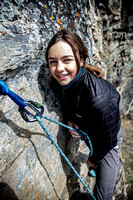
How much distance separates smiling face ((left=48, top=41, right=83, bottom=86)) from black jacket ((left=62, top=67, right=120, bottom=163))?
0.11 m

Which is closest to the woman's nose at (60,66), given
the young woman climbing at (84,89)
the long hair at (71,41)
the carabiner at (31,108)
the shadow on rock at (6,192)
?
the young woman climbing at (84,89)

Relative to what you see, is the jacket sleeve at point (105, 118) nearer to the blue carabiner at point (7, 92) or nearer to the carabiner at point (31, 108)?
the carabiner at point (31, 108)

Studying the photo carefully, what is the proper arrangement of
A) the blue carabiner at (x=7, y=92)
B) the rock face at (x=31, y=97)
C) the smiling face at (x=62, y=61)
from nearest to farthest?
the blue carabiner at (x=7, y=92) < the rock face at (x=31, y=97) < the smiling face at (x=62, y=61)

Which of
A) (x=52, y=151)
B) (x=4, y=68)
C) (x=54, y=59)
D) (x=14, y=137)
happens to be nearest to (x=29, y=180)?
(x=52, y=151)

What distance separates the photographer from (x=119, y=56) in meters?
5.51

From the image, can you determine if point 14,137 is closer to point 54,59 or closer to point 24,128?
point 24,128

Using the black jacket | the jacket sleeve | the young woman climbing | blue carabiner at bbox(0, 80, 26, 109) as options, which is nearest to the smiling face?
the young woman climbing

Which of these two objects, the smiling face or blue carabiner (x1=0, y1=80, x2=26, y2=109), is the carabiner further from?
the smiling face

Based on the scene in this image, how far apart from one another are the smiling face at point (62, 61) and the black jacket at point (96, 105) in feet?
0.38

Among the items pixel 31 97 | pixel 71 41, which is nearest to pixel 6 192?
pixel 31 97

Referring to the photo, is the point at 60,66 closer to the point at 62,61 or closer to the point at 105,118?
the point at 62,61

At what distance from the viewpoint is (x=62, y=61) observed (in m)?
1.15

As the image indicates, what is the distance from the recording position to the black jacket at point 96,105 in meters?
1.23

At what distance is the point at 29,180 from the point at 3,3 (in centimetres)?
170
